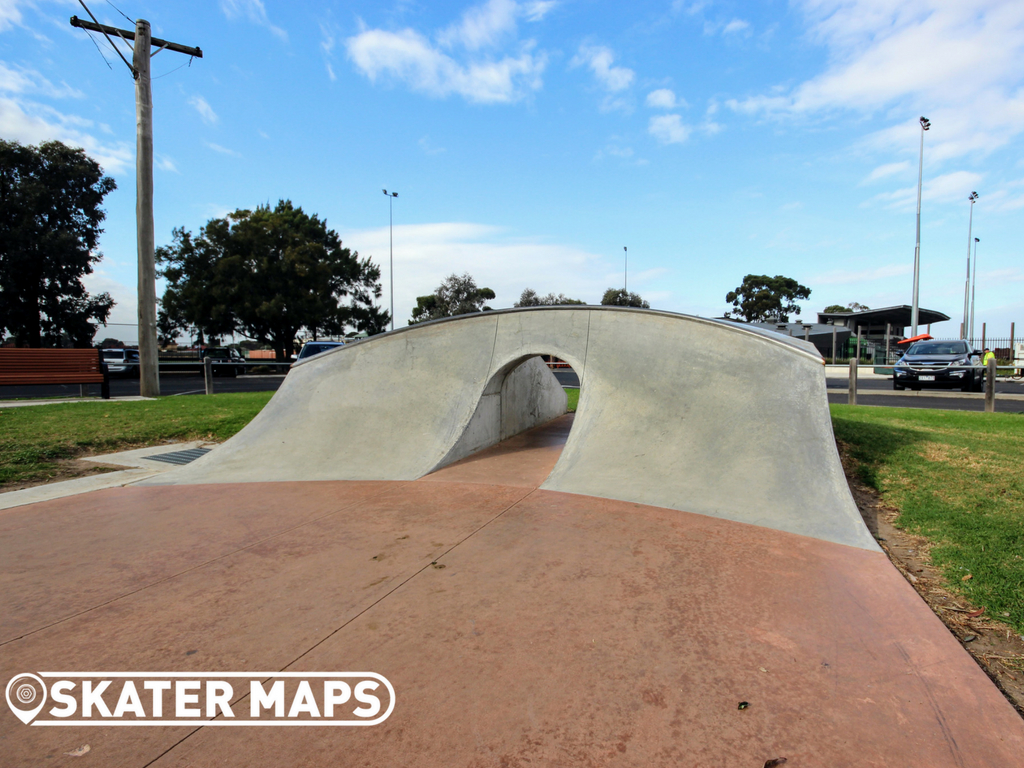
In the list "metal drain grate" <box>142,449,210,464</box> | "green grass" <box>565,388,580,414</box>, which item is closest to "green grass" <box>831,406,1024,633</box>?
"green grass" <box>565,388,580,414</box>

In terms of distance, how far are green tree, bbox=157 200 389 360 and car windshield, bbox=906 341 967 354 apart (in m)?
30.9

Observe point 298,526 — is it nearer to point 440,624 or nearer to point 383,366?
point 440,624

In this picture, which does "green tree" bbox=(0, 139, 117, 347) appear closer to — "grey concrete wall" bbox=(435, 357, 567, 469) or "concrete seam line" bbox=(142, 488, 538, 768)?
"grey concrete wall" bbox=(435, 357, 567, 469)

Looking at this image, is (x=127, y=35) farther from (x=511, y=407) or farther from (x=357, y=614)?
(x=357, y=614)

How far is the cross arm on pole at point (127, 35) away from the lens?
36.1ft

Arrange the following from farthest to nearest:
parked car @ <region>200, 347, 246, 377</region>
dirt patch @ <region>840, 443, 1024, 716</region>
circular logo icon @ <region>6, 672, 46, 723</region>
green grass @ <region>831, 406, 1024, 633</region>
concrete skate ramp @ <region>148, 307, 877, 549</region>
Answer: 1. parked car @ <region>200, 347, 246, 377</region>
2. concrete skate ramp @ <region>148, 307, 877, 549</region>
3. green grass @ <region>831, 406, 1024, 633</region>
4. dirt patch @ <region>840, 443, 1024, 716</region>
5. circular logo icon @ <region>6, 672, 46, 723</region>

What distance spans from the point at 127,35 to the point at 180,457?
34.5 ft

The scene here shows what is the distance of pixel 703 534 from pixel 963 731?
1.95m

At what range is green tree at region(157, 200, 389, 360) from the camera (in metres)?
32.2

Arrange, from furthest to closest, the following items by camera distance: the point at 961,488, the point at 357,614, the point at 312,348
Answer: the point at 312,348
the point at 961,488
the point at 357,614

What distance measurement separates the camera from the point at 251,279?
32.8 metres

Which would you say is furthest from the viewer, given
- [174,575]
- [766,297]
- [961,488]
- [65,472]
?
[766,297]

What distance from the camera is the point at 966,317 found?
38.6m

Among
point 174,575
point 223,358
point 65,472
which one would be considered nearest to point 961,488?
point 174,575
